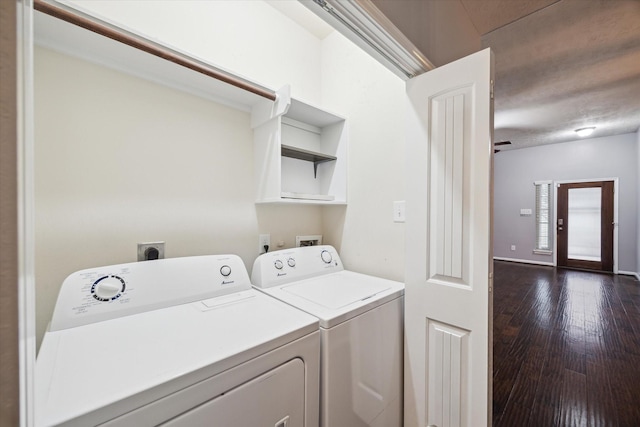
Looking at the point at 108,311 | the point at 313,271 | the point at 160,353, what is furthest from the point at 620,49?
the point at 108,311

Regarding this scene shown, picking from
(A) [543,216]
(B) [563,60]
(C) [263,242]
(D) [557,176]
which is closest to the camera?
(C) [263,242]

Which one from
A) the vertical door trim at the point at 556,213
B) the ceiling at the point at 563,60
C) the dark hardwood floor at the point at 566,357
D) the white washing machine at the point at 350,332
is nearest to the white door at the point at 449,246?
the white washing machine at the point at 350,332

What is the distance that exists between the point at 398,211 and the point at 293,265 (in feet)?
2.35

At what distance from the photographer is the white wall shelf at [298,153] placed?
1499 millimetres

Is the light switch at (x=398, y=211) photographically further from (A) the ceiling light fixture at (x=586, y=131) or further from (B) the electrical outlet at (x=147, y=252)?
(A) the ceiling light fixture at (x=586, y=131)

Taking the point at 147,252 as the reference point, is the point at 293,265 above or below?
below

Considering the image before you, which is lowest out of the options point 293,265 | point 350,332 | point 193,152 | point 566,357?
point 566,357

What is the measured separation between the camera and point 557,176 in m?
5.92

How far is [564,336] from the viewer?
8.58 ft

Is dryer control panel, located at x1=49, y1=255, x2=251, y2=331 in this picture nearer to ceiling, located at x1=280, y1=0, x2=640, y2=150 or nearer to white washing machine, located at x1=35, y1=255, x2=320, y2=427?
white washing machine, located at x1=35, y1=255, x2=320, y2=427

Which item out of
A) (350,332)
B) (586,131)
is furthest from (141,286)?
(586,131)

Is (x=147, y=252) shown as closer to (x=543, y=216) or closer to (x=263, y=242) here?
(x=263, y=242)

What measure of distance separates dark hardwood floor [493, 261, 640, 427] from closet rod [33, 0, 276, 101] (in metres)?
2.51

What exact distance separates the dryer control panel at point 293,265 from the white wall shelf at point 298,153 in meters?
0.33
